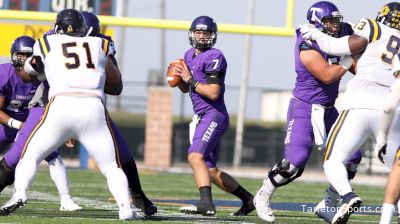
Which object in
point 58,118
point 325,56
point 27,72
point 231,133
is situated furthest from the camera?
point 231,133

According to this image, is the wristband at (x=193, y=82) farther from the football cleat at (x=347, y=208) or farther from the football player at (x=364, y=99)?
the football cleat at (x=347, y=208)

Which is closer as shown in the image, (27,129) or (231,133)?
(27,129)

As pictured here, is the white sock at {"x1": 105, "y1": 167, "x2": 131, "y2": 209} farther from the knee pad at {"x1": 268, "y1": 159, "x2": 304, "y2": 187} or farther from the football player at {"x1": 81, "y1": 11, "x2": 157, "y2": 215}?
the knee pad at {"x1": 268, "y1": 159, "x2": 304, "y2": 187}

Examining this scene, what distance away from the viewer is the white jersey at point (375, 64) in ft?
23.7

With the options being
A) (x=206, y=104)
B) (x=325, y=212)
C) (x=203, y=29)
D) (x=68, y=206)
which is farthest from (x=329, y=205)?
(x=68, y=206)

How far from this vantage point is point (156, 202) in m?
10.1

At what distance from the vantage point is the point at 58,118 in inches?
279

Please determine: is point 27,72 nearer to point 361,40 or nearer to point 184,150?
point 361,40

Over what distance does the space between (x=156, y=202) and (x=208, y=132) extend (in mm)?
1687

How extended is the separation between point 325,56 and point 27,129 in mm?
2283

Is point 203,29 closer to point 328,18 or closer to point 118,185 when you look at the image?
point 328,18

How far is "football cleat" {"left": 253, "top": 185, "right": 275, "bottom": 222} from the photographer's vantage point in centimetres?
809

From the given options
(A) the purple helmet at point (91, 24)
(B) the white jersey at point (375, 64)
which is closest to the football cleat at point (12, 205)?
(A) the purple helmet at point (91, 24)

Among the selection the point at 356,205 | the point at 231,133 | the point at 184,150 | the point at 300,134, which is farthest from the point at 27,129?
the point at 231,133
